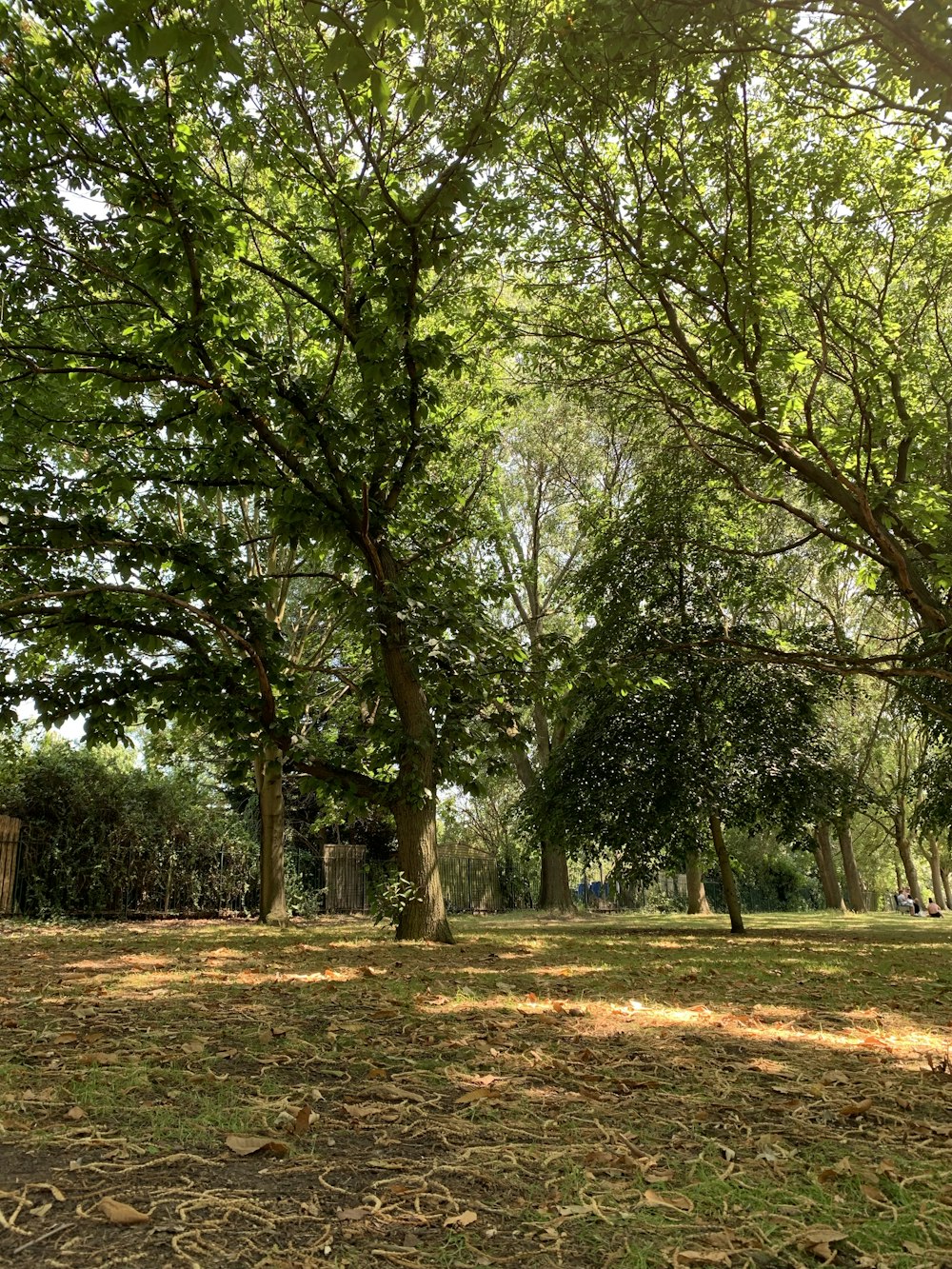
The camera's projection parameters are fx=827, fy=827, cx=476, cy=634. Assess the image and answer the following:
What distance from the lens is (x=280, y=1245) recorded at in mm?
Answer: 1978

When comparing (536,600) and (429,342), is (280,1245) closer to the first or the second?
(429,342)

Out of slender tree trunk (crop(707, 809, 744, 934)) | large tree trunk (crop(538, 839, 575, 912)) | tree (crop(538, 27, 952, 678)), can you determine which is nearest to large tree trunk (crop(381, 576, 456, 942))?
tree (crop(538, 27, 952, 678))

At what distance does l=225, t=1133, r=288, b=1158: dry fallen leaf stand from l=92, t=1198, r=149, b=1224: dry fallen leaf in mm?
460

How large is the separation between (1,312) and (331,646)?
10.1 m

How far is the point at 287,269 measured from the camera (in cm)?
893

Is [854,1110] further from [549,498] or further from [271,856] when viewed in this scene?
[549,498]

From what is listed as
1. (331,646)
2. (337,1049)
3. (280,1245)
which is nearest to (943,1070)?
(337,1049)

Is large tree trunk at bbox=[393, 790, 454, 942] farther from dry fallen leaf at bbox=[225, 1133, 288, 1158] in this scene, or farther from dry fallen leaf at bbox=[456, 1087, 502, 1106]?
dry fallen leaf at bbox=[225, 1133, 288, 1158]

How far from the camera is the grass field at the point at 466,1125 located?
6.72 feet

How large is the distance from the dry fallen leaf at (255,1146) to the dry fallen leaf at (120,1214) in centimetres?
46

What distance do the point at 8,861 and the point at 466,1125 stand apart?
14.2 m

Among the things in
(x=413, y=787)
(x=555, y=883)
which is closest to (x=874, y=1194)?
(x=413, y=787)

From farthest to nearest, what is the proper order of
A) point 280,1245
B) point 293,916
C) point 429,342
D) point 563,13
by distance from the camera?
point 293,916, point 429,342, point 563,13, point 280,1245

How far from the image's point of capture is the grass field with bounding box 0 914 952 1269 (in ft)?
6.72
